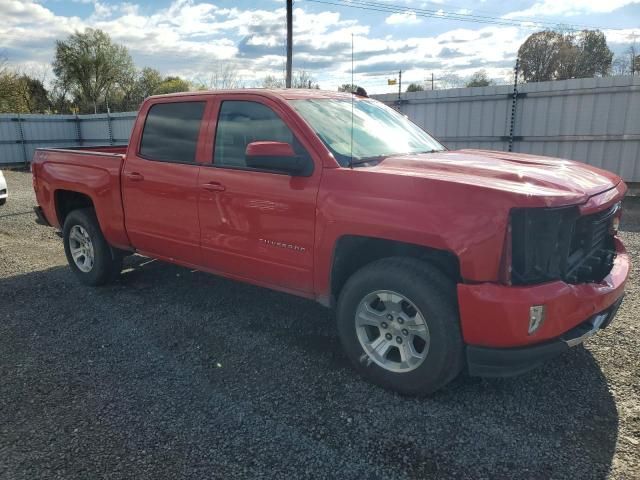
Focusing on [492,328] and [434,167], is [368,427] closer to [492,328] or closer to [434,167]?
[492,328]

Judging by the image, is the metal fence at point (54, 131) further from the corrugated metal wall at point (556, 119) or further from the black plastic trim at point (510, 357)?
the black plastic trim at point (510, 357)

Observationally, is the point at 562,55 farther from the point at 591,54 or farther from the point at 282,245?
the point at 282,245

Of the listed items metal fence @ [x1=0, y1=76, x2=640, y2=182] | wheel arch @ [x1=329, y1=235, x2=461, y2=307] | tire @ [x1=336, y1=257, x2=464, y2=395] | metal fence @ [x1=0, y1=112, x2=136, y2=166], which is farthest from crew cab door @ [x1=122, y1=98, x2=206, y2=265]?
metal fence @ [x1=0, y1=112, x2=136, y2=166]

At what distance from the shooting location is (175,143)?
14.3 ft

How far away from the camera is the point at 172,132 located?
4426mm

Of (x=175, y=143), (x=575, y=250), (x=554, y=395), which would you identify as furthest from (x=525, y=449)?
(x=175, y=143)

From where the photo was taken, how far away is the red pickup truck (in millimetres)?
2674

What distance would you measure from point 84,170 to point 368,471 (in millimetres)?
4141

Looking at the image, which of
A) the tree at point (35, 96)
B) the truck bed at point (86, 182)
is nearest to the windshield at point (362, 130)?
the truck bed at point (86, 182)

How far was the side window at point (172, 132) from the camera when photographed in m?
4.23

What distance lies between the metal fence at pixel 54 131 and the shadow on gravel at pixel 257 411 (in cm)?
1820

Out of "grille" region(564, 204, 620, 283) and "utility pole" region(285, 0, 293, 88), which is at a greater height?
"utility pole" region(285, 0, 293, 88)

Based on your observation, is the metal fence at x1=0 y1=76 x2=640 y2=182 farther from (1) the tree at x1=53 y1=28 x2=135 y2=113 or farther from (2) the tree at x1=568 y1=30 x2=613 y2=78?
(1) the tree at x1=53 y1=28 x2=135 y2=113

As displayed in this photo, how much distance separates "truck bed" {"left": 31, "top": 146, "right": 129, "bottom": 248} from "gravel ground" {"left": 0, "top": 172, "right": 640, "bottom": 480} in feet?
3.19
